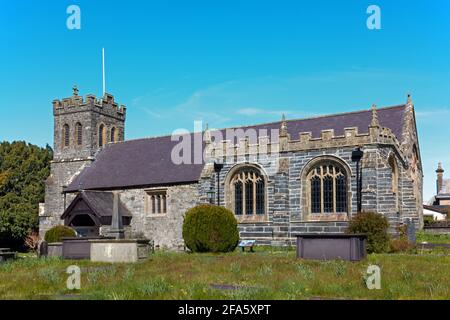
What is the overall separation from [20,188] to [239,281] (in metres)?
39.9

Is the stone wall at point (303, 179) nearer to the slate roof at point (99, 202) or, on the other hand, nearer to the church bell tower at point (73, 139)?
the slate roof at point (99, 202)

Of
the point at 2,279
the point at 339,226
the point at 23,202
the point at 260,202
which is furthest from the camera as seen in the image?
the point at 23,202

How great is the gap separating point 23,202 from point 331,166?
1164 inches

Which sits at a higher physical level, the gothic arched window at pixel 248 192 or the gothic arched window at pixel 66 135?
the gothic arched window at pixel 66 135

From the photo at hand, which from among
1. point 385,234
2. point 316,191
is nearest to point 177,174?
point 316,191

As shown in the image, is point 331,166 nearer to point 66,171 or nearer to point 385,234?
point 385,234

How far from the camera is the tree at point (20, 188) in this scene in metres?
45.4

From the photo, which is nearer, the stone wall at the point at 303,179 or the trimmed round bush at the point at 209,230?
the trimmed round bush at the point at 209,230

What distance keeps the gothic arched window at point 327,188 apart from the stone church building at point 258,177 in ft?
0.19

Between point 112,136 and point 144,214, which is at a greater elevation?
point 112,136

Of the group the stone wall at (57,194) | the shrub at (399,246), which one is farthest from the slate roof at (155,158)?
the shrub at (399,246)

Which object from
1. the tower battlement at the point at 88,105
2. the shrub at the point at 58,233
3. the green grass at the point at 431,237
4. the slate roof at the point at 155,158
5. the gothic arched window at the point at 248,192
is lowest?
the green grass at the point at 431,237
